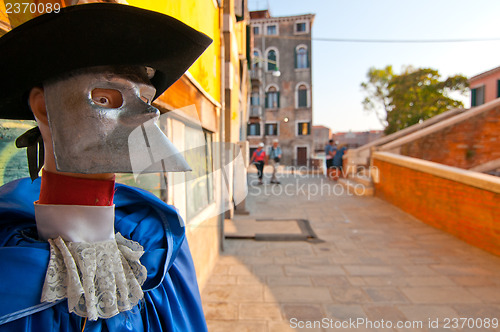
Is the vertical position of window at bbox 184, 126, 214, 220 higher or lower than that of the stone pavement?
higher

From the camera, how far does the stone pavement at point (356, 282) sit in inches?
112

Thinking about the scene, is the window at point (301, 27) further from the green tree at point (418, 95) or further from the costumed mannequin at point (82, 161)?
the costumed mannequin at point (82, 161)

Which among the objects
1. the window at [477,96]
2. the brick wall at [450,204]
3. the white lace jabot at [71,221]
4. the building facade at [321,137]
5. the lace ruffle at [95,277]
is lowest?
the brick wall at [450,204]

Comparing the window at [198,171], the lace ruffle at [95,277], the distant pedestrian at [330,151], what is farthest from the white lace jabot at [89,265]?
the distant pedestrian at [330,151]

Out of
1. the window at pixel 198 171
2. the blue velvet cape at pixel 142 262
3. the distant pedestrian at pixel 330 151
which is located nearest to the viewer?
the blue velvet cape at pixel 142 262

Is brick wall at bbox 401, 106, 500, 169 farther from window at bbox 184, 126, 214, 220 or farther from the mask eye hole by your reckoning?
the mask eye hole

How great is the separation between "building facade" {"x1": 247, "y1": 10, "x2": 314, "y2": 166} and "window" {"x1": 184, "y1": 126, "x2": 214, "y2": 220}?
2282cm

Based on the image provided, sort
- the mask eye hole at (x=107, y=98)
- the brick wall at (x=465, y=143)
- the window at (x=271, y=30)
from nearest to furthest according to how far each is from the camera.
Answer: the mask eye hole at (x=107, y=98) < the brick wall at (x=465, y=143) < the window at (x=271, y=30)

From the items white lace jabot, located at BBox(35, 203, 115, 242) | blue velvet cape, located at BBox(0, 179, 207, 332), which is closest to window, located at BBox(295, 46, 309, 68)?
blue velvet cape, located at BBox(0, 179, 207, 332)

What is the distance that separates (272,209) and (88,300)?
23.9ft

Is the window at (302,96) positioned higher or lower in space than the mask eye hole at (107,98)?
higher

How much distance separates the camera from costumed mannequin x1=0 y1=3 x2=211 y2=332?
76cm

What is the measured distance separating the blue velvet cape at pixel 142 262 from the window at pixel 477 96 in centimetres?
2826

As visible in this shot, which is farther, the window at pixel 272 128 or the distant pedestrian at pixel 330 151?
the window at pixel 272 128
